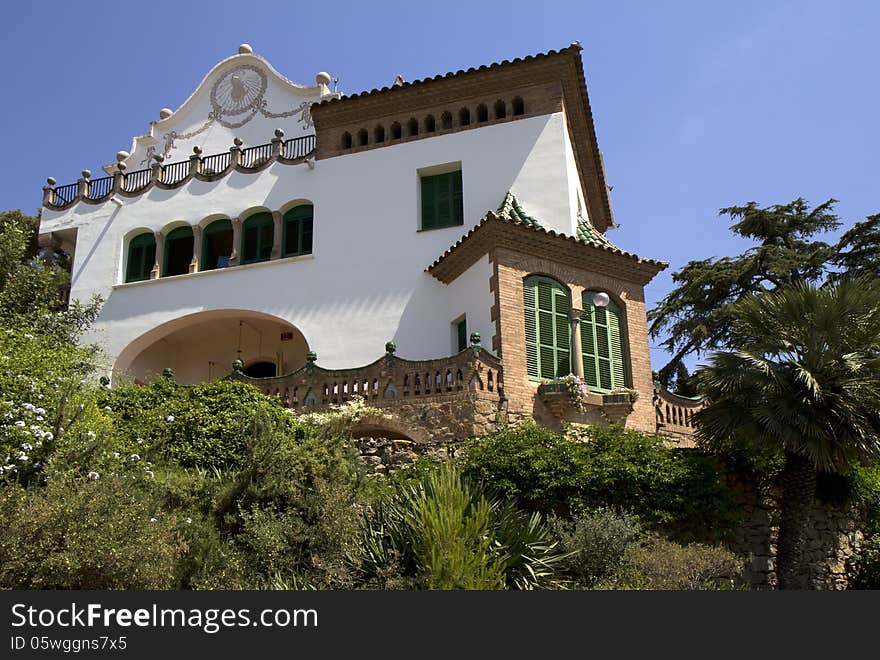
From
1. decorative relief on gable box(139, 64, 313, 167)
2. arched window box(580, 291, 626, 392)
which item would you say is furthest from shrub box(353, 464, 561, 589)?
decorative relief on gable box(139, 64, 313, 167)

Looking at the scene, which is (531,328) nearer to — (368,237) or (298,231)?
(368,237)

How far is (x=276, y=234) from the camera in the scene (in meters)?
23.1

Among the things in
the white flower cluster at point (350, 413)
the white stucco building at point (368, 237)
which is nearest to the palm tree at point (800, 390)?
the white stucco building at point (368, 237)

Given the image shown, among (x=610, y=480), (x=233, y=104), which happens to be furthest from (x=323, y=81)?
(x=610, y=480)

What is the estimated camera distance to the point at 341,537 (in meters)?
11.8

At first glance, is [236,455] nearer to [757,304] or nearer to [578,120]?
[757,304]

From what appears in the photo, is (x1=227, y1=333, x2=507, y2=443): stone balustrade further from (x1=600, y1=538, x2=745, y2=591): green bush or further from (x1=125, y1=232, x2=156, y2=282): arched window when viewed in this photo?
(x1=125, y1=232, x2=156, y2=282): arched window

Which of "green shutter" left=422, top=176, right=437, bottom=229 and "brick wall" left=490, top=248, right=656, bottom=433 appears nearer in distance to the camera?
"brick wall" left=490, top=248, right=656, bottom=433

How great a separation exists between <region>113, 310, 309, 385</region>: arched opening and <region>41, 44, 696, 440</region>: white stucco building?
0.06m

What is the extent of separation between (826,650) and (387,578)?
5.24m

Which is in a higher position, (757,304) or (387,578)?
(757,304)

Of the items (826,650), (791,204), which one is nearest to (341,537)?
(826,650)

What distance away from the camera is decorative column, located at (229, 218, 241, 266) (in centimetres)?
2328

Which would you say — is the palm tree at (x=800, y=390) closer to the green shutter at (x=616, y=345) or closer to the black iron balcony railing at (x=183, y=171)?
the green shutter at (x=616, y=345)
